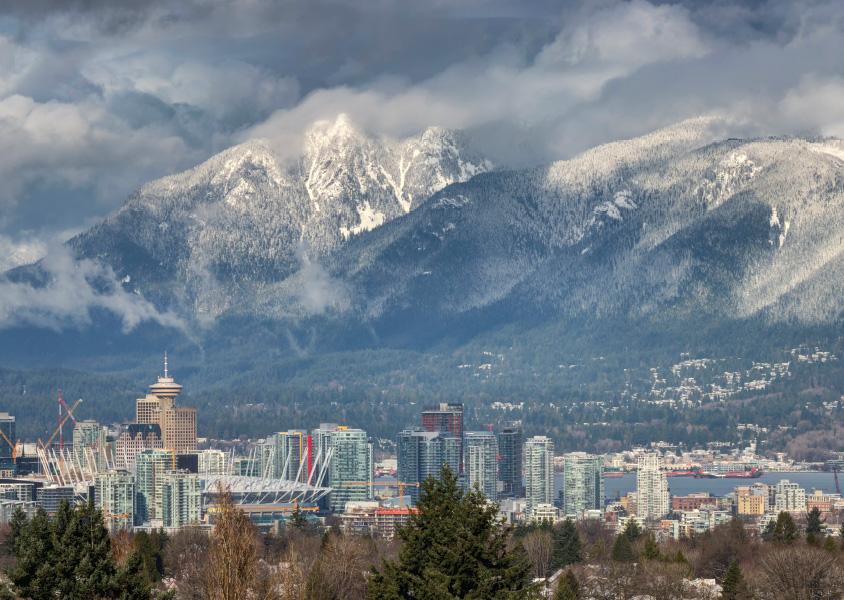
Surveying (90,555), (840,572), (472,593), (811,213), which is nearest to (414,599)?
(472,593)

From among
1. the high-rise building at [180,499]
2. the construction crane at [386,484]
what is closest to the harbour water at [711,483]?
the construction crane at [386,484]

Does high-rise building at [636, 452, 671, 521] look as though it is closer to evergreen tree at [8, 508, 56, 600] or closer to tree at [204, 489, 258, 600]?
tree at [204, 489, 258, 600]

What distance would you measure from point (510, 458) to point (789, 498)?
35.4 meters

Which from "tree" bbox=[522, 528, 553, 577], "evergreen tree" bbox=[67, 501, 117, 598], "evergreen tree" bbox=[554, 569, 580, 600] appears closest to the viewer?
"evergreen tree" bbox=[67, 501, 117, 598]

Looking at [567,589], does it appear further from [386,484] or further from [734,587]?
[386,484]

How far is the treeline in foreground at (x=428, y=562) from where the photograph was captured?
1308 inches

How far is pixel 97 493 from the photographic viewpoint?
5172 inches

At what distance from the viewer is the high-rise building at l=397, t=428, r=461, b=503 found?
158 m

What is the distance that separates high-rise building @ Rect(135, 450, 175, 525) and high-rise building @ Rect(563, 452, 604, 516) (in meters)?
24.4

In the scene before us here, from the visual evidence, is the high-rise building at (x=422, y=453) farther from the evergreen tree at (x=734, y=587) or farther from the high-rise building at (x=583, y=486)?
the evergreen tree at (x=734, y=587)

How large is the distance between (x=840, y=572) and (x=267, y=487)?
8137 cm

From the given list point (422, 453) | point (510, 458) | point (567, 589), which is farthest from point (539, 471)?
point (567, 589)

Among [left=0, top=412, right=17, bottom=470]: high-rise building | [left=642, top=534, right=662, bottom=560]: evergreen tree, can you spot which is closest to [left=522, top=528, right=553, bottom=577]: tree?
[left=642, top=534, right=662, bottom=560]: evergreen tree

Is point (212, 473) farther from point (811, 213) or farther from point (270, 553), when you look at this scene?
point (270, 553)
